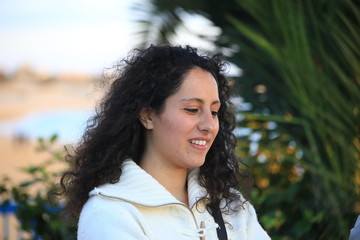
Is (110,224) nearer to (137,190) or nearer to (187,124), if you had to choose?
(137,190)

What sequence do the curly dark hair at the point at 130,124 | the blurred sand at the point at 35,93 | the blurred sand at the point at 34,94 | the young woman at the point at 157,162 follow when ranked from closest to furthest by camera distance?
1. the young woman at the point at 157,162
2. the curly dark hair at the point at 130,124
3. the blurred sand at the point at 34,94
4. the blurred sand at the point at 35,93

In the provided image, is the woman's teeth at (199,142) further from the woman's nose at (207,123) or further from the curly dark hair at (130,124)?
the curly dark hair at (130,124)

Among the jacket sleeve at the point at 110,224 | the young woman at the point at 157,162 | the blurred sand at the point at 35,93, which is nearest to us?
the jacket sleeve at the point at 110,224

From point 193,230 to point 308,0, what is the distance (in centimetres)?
206

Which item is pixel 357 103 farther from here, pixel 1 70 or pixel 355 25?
pixel 1 70

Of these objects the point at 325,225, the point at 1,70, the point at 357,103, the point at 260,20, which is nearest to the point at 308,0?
the point at 260,20

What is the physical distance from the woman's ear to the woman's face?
1cm

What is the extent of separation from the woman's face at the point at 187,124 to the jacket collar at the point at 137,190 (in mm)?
107

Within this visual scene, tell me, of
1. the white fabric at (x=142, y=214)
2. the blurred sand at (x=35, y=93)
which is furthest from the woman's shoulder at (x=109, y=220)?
the blurred sand at (x=35, y=93)

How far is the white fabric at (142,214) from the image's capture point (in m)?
2.32

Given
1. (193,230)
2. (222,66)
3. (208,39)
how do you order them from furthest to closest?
1. (208,39)
2. (222,66)
3. (193,230)

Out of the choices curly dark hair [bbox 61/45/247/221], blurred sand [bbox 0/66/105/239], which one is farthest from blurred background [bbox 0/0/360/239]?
blurred sand [bbox 0/66/105/239]

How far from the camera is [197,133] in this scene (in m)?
2.48

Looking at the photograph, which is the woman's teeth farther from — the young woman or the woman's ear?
the woman's ear
